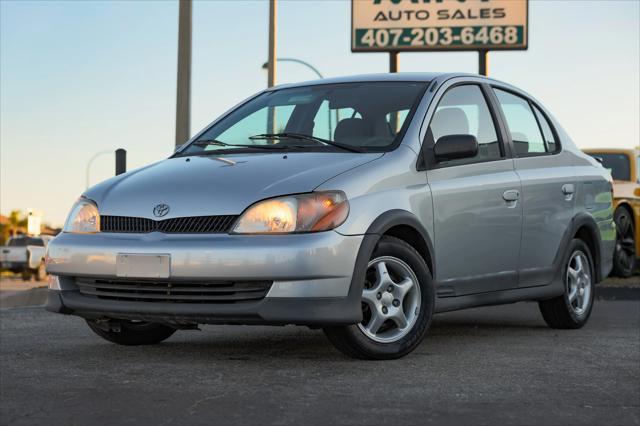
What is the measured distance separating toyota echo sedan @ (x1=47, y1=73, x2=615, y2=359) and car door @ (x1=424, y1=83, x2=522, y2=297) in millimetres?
13

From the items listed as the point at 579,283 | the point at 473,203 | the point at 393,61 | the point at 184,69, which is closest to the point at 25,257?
the point at 393,61

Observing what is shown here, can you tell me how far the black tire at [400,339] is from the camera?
19.3 ft

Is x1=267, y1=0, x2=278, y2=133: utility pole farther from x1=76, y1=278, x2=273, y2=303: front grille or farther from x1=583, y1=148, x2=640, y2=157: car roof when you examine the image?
x1=76, y1=278, x2=273, y2=303: front grille

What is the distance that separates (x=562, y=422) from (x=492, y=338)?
3152 millimetres

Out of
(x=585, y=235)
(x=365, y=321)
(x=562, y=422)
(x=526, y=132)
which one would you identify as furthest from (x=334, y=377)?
(x=585, y=235)

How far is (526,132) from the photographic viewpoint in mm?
8016

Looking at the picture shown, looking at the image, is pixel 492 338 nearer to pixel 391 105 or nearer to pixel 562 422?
pixel 391 105

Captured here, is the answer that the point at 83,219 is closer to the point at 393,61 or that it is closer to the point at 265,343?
the point at 265,343

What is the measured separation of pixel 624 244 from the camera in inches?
598

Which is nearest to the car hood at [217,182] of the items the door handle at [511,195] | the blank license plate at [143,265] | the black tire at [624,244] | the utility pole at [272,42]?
the blank license plate at [143,265]

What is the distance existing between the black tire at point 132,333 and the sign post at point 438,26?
14838 mm

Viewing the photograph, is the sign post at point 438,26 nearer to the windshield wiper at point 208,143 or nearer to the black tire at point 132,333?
the windshield wiper at point 208,143

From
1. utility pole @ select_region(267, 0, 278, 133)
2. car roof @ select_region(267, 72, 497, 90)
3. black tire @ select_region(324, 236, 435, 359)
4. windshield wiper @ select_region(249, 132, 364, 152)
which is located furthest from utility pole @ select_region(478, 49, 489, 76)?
black tire @ select_region(324, 236, 435, 359)

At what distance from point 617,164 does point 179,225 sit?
11.6 m
